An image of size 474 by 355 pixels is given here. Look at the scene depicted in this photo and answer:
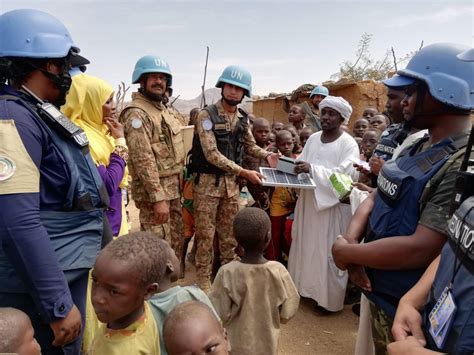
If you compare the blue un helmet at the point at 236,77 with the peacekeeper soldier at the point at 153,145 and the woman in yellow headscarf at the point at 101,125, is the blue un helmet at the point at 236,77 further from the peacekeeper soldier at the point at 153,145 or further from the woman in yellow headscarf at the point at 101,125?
the woman in yellow headscarf at the point at 101,125

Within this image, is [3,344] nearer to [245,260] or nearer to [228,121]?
[245,260]

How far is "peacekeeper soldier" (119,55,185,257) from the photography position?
3.22 m

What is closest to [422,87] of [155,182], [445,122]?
[445,122]

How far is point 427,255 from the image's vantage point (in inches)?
60.0

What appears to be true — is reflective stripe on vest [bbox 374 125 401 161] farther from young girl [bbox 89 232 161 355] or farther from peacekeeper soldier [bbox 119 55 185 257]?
young girl [bbox 89 232 161 355]

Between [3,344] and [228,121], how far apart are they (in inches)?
117

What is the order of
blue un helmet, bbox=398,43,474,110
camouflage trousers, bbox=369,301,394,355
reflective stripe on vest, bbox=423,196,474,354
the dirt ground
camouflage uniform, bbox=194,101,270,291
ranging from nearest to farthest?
reflective stripe on vest, bbox=423,196,474,354 < blue un helmet, bbox=398,43,474,110 < camouflage trousers, bbox=369,301,394,355 < the dirt ground < camouflage uniform, bbox=194,101,270,291

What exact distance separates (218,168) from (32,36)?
2.30 metres

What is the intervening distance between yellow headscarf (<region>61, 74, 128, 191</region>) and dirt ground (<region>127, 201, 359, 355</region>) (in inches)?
87.9

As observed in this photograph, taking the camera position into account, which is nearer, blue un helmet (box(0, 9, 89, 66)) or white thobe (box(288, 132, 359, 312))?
blue un helmet (box(0, 9, 89, 66))

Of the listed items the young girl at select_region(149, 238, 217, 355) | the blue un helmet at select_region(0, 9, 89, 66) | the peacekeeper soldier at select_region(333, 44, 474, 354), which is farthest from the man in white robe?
the blue un helmet at select_region(0, 9, 89, 66)

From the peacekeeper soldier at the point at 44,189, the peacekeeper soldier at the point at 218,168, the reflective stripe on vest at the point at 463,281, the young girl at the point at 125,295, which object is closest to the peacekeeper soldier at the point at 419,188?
the reflective stripe on vest at the point at 463,281

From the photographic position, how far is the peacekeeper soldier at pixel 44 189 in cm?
140

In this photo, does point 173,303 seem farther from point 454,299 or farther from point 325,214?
point 325,214
